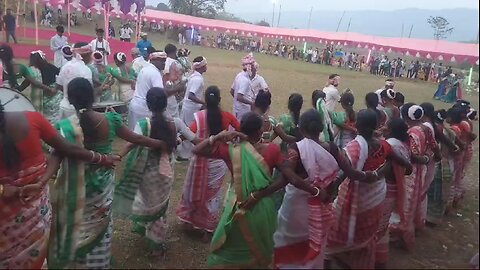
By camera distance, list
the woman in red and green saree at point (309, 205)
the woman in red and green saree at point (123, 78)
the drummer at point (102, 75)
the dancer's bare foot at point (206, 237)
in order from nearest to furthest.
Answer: the woman in red and green saree at point (309, 205) → the dancer's bare foot at point (206, 237) → the drummer at point (102, 75) → the woman in red and green saree at point (123, 78)

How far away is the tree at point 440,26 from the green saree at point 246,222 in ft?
15.1

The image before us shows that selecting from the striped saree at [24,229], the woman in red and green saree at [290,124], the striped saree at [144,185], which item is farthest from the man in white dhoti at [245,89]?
the striped saree at [24,229]

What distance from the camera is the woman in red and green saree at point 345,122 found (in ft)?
18.7

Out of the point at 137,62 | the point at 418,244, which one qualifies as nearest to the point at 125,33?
the point at 137,62

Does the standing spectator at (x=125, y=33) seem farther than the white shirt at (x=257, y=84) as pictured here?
Yes

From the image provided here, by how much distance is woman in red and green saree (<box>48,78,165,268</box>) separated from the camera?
130 inches

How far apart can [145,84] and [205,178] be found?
1.97 m

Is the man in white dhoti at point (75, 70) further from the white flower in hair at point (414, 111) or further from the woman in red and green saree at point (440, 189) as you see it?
the woman in red and green saree at point (440, 189)

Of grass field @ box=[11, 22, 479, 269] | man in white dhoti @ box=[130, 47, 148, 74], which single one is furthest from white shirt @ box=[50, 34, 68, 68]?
grass field @ box=[11, 22, 479, 269]

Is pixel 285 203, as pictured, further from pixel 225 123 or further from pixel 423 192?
pixel 423 192

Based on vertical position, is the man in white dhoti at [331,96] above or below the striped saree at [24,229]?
above

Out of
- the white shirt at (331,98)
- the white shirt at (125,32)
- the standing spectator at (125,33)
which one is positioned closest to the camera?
the white shirt at (331,98)

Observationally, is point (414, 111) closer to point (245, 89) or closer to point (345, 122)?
point (345, 122)

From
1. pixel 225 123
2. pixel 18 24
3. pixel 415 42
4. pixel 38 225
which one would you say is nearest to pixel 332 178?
pixel 225 123
